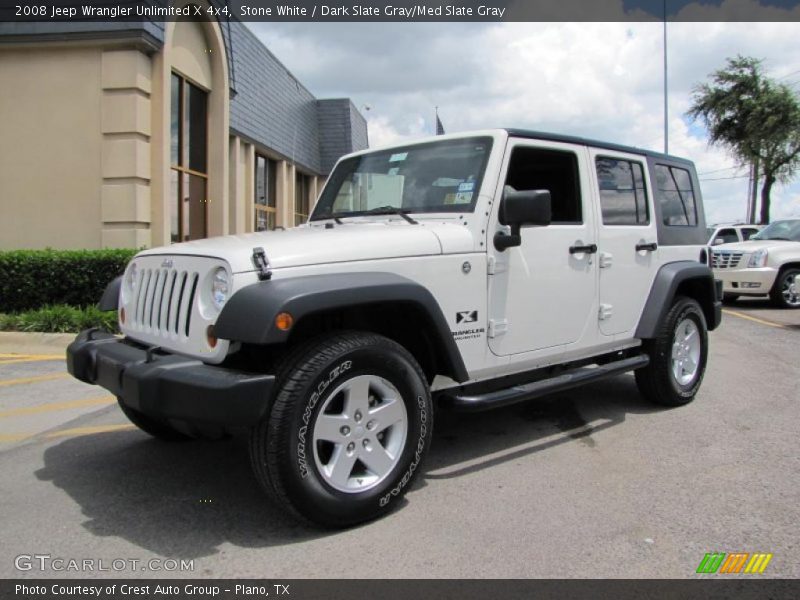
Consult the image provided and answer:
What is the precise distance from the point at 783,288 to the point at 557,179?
10.5m

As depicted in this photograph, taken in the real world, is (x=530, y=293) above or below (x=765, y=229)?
below

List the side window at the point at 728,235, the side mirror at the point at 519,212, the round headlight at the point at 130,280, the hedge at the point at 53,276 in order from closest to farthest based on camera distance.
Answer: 1. the side mirror at the point at 519,212
2. the round headlight at the point at 130,280
3. the hedge at the point at 53,276
4. the side window at the point at 728,235

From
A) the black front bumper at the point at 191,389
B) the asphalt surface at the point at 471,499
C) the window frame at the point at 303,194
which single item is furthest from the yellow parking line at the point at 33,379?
the window frame at the point at 303,194

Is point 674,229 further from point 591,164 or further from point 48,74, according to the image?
point 48,74

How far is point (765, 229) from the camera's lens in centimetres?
1451

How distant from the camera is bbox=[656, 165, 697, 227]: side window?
17.8 ft

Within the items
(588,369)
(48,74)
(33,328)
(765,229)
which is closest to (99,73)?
(48,74)

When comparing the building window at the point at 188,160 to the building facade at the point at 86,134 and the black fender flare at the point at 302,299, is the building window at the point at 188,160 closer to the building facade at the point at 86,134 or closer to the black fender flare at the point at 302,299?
the building facade at the point at 86,134

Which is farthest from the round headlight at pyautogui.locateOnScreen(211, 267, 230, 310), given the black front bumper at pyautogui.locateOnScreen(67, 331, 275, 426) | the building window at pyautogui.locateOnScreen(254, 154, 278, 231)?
the building window at pyautogui.locateOnScreen(254, 154, 278, 231)

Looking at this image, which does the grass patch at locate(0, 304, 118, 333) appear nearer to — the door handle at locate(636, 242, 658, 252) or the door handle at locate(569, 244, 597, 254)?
the door handle at locate(569, 244, 597, 254)

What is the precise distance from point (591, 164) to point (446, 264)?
174 cm

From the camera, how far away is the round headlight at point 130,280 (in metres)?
3.83

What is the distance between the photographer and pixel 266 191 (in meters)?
19.0

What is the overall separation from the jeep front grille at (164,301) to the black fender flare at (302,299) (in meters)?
0.40
